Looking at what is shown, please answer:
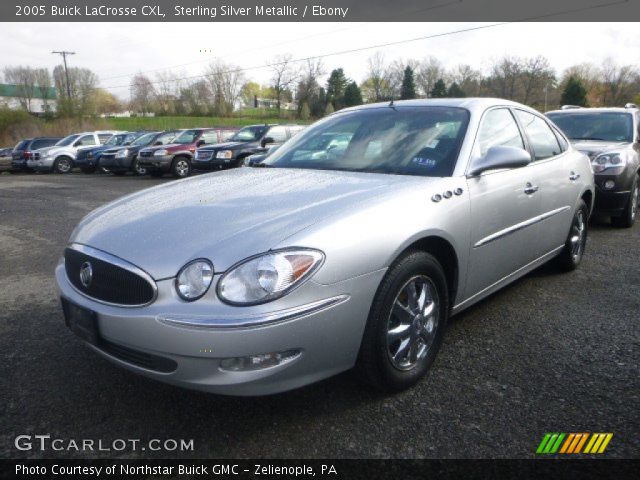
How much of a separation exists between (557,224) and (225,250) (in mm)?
3026

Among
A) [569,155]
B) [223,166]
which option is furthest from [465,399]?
[223,166]

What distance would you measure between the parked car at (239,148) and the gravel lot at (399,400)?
34.0 ft

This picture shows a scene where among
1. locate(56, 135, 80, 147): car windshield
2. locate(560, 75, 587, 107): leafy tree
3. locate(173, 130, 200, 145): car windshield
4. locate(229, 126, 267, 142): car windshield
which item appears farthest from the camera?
locate(560, 75, 587, 107): leafy tree

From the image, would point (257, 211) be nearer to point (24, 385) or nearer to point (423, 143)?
point (423, 143)

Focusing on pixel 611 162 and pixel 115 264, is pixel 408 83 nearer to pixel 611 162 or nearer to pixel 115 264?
pixel 611 162

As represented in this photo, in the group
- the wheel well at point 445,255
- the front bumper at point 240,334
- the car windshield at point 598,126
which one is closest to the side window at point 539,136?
the wheel well at point 445,255

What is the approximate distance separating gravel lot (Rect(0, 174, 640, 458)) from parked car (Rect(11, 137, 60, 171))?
20983 mm

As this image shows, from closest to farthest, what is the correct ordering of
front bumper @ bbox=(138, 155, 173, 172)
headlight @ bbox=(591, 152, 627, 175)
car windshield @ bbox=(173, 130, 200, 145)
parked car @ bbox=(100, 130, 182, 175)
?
headlight @ bbox=(591, 152, 627, 175) < front bumper @ bbox=(138, 155, 173, 172) < car windshield @ bbox=(173, 130, 200, 145) < parked car @ bbox=(100, 130, 182, 175)

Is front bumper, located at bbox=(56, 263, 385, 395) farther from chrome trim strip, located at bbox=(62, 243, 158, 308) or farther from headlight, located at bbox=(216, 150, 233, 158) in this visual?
headlight, located at bbox=(216, 150, 233, 158)

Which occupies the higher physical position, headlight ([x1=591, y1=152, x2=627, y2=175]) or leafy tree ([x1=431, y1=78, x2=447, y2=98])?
leafy tree ([x1=431, y1=78, x2=447, y2=98])

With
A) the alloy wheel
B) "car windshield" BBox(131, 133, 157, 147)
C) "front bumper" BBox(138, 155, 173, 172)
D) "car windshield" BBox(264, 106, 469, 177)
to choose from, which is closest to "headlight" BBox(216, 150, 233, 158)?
"front bumper" BBox(138, 155, 173, 172)

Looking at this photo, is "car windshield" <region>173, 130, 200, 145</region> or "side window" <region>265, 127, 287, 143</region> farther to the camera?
"car windshield" <region>173, 130, 200, 145</region>

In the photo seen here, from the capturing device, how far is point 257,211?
8.09ft

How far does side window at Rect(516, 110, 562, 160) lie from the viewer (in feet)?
12.9
